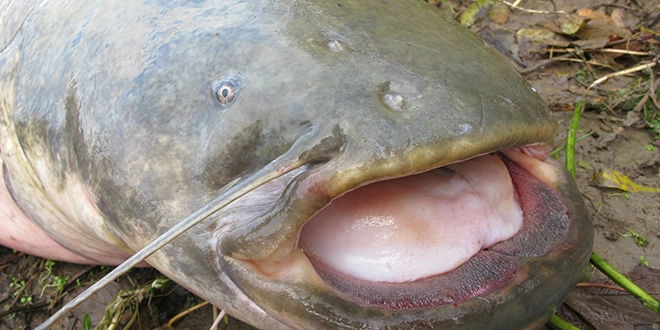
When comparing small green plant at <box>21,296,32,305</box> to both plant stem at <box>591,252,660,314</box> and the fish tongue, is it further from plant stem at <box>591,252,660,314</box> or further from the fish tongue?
plant stem at <box>591,252,660,314</box>

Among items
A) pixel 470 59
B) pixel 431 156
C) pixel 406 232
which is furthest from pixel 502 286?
pixel 470 59

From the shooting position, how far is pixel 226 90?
1081 mm

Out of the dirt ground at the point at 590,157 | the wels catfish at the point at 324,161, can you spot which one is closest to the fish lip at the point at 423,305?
the wels catfish at the point at 324,161

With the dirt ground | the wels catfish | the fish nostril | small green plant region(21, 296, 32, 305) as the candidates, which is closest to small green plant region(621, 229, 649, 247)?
the dirt ground

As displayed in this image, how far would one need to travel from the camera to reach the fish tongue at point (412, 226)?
1.07m

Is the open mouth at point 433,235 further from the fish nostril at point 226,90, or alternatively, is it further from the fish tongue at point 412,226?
the fish nostril at point 226,90

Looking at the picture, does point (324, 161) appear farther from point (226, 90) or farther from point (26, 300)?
point (26, 300)

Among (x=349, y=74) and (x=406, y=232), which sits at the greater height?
(x=349, y=74)

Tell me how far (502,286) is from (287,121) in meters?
0.47

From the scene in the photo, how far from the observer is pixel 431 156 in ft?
3.04

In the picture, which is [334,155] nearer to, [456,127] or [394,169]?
[394,169]

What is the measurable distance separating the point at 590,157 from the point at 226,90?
152cm

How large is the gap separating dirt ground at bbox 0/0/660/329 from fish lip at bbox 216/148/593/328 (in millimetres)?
577

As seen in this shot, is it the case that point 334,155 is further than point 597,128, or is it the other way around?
point 597,128
